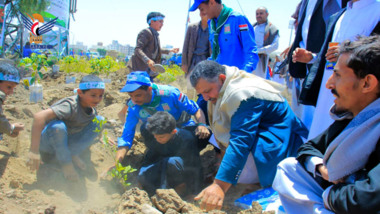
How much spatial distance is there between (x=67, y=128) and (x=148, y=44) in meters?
2.07

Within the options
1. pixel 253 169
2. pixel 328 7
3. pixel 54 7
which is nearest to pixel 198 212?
pixel 253 169

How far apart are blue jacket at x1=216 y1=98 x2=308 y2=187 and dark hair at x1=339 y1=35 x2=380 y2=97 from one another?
94cm

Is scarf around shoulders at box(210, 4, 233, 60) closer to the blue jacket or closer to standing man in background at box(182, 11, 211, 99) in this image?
standing man in background at box(182, 11, 211, 99)

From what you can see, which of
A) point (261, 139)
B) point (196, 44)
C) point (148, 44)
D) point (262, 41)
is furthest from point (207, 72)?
point (262, 41)

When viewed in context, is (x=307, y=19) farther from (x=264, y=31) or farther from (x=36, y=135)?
(x=36, y=135)

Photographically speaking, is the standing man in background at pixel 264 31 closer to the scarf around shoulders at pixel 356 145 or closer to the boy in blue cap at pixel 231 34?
the boy in blue cap at pixel 231 34

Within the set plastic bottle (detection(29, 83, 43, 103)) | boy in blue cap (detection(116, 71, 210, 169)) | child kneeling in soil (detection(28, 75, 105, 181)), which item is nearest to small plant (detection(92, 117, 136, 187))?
boy in blue cap (detection(116, 71, 210, 169))

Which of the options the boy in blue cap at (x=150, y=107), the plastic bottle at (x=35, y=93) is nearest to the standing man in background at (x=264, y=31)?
the boy in blue cap at (x=150, y=107)

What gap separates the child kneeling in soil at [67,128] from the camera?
276 cm

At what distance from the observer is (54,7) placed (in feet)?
73.4

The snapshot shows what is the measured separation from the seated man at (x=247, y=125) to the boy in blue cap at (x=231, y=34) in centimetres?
91

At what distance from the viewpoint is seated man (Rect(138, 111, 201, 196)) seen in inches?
104

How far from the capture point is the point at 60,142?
114 inches

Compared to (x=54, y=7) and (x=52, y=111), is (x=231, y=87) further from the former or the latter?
(x=54, y=7)
